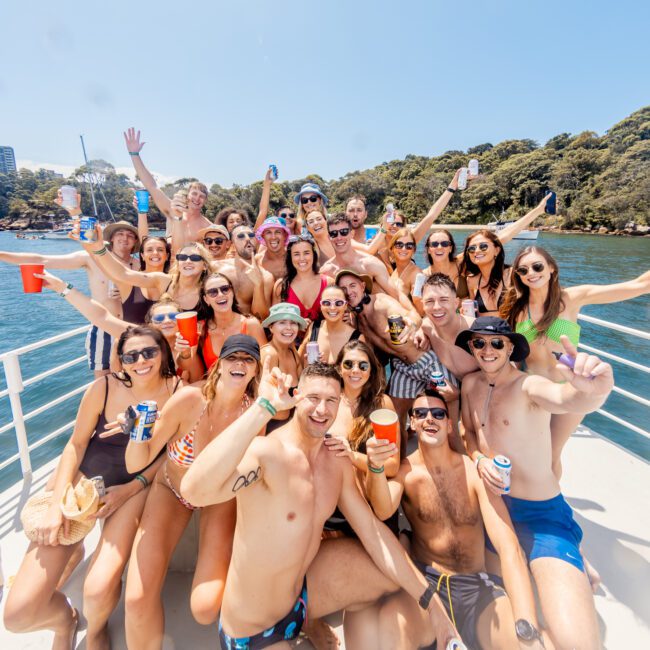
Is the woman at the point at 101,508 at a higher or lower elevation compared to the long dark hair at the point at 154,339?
lower

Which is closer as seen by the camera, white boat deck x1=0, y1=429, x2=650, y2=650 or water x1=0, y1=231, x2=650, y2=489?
white boat deck x1=0, y1=429, x2=650, y2=650

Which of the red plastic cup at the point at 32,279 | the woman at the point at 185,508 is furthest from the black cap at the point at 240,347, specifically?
the red plastic cup at the point at 32,279

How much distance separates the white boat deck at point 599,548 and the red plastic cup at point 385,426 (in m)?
1.29

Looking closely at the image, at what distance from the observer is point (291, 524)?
1.67 m

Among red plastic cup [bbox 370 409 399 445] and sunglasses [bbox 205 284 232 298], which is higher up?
sunglasses [bbox 205 284 232 298]

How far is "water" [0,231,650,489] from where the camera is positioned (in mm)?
7488

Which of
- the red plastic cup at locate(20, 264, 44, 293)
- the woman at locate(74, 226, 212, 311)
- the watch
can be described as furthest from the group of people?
the woman at locate(74, 226, 212, 311)

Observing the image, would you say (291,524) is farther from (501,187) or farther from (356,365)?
(501,187)

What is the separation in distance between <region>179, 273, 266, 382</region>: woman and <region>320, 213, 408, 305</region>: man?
1.17 meters

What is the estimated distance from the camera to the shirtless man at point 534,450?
67.5 inches

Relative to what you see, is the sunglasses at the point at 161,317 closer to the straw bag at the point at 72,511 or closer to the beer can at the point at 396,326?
the straw bag at the point at 72,511

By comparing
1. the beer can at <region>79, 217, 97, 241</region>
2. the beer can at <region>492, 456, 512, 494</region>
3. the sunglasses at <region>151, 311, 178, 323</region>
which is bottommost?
the beer can at <region>492, 456, 512, 494</region>

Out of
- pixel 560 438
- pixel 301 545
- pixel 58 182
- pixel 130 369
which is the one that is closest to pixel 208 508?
pixel 301 545

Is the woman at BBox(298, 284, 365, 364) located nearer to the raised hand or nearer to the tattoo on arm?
the tattoo on arm
